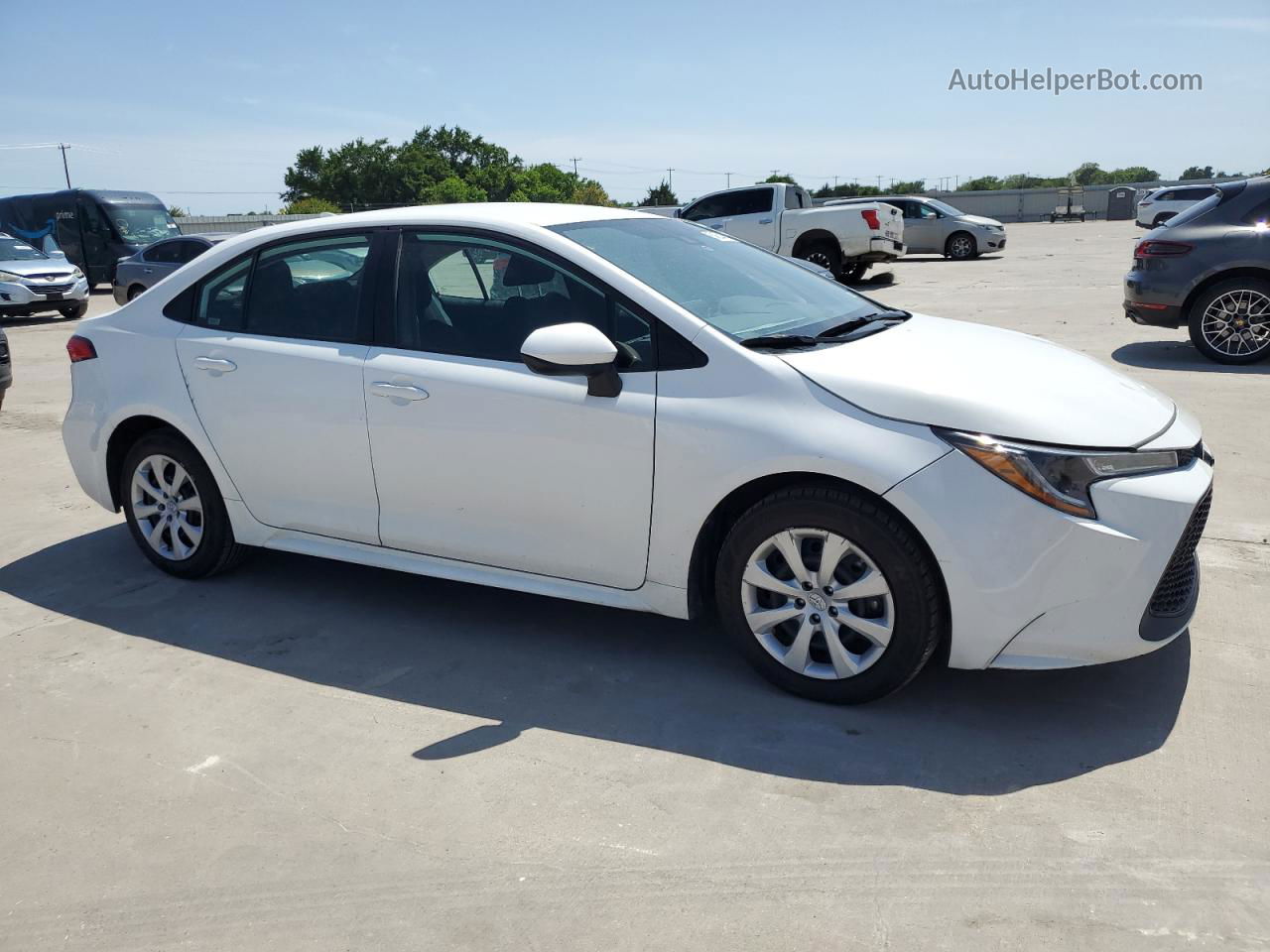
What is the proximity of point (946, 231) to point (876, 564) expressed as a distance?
23.0m

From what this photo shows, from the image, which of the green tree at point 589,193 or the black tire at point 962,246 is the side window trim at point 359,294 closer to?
the black tire at point 962,246

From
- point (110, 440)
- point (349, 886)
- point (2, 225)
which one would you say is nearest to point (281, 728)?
point (349, 886)

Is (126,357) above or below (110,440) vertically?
above

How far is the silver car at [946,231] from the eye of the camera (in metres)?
24.4

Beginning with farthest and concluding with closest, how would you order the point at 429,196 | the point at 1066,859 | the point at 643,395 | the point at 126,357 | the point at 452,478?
the point at 429,196 → the point at 126,357 → the point at 452,478 → the point at 643,395 → the point at 1066,859

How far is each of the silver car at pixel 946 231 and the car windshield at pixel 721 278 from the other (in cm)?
2076

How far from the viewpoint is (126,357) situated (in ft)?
16.0

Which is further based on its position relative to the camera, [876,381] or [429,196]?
[429,196]

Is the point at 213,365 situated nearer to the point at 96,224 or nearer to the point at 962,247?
the point at 962,247

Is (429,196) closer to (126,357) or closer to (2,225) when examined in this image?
(2,225)

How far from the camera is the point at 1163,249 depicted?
9.42 metres

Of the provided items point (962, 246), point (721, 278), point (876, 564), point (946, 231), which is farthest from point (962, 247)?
point (876, 564)

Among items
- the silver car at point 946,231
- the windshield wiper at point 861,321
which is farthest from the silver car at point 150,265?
the windshield wiper at point 861,321

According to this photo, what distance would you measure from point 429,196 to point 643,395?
254 ft
